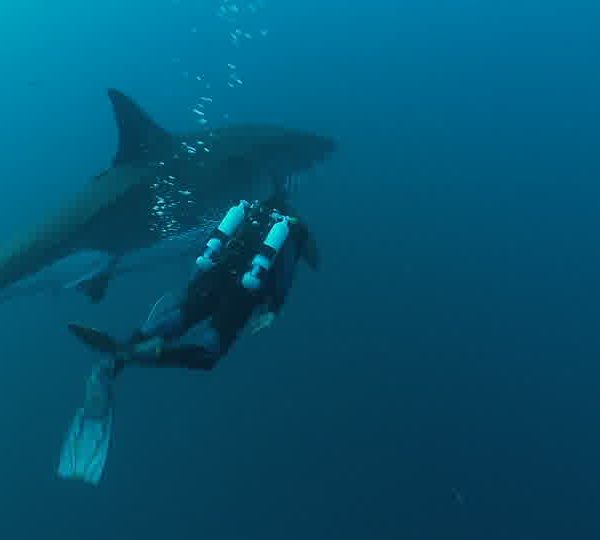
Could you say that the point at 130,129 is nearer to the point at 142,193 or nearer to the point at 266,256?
the point at 142,193

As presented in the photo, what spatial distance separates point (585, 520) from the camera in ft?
27.7

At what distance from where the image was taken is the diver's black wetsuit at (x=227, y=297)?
4547 millimetres

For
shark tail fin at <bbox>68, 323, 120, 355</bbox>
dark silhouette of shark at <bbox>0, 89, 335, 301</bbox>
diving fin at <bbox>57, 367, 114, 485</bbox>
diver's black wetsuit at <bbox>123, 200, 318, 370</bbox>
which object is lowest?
diving fin at <bbox>57, 367, 114, 485</bbox>

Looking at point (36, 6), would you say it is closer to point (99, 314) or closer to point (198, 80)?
point (198, 80)

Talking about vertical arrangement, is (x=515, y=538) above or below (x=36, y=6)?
below

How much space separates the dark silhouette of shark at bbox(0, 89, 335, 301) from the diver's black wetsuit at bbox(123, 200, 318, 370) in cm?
193

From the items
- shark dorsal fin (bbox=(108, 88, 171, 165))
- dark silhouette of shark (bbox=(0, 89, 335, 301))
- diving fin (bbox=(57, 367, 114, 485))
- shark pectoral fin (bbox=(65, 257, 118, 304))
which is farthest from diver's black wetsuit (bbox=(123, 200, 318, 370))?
shark dorsal fin (bbox=(108, 88, 171, 165))

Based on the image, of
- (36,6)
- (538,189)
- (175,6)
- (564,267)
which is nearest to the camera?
(564,267)

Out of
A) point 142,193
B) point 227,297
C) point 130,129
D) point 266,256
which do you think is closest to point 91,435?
point 227,297

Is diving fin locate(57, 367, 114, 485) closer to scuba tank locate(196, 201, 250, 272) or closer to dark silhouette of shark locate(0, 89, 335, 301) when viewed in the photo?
scuba tank locate(196, 201, 250, 272)

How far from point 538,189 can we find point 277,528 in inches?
514

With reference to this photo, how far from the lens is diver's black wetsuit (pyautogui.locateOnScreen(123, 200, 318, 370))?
14.9ft

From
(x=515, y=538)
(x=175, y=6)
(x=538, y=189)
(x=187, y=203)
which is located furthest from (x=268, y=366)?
(x=175, y=6)

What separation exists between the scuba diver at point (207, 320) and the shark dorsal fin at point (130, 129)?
309 cm
